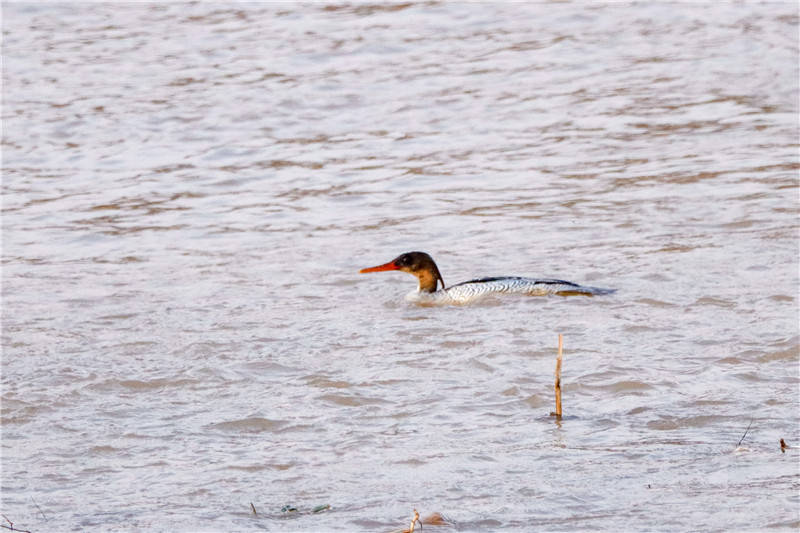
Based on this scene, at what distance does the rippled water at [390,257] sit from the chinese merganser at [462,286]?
0.44 ft

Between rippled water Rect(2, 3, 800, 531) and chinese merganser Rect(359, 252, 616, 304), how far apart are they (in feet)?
0.44

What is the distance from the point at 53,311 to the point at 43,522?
4607 millimetres

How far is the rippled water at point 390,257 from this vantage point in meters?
6.65

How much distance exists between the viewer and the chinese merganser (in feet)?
34.8

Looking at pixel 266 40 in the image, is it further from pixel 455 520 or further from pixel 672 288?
pixel 455 520

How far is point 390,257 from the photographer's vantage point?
12250 millimetres

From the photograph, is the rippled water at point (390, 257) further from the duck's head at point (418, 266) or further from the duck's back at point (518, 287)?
the duck's head at point (418, 266)

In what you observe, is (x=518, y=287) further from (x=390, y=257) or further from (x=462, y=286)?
(x=390, y=257)

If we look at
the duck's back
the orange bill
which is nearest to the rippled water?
the duck's back

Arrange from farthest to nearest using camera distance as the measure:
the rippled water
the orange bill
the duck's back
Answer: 1. the orange bill
2. the duck's back
3. the rippled water

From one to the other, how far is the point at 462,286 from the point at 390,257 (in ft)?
5.21

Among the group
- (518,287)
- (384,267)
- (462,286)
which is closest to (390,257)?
(384,267)

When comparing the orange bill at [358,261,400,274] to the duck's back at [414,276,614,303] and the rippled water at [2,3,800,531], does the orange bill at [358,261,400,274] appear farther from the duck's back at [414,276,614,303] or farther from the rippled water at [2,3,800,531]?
the duck's back at [414,276,614,303]

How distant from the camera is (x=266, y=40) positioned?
21.5 meters
